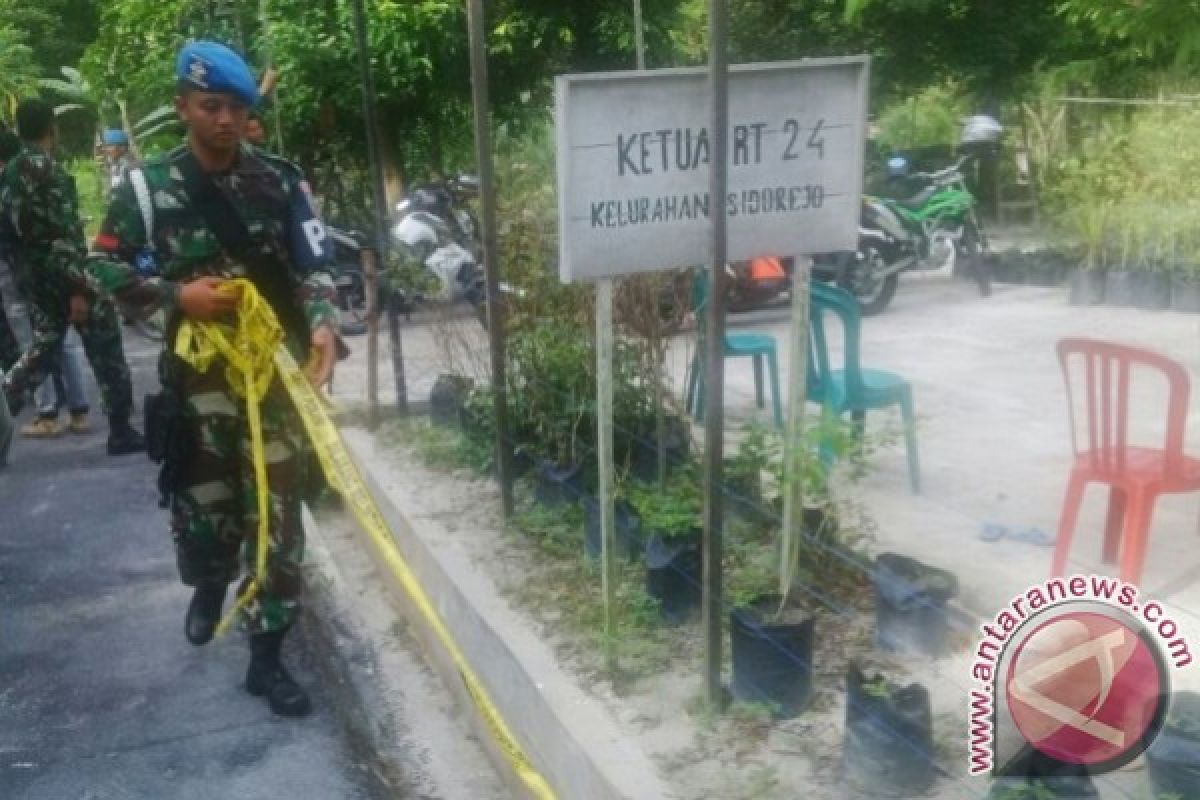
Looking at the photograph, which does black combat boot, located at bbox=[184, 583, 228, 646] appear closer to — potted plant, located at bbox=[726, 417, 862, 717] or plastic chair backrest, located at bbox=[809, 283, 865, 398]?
potted plant, located at bbox=[726, 417, 862, 717]

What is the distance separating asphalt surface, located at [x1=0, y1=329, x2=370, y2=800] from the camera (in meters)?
3.89

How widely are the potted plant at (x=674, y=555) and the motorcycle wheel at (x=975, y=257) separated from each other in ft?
24.6

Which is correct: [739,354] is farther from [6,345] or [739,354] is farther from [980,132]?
[980,132]

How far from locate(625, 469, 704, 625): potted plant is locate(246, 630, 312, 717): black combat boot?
115cm

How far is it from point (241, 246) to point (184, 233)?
0.54 feet

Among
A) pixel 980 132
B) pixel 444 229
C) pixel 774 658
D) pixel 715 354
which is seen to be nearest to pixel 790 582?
pixel 774 658

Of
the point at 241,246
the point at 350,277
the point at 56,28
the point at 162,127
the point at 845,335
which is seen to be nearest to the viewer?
the point at 241,246

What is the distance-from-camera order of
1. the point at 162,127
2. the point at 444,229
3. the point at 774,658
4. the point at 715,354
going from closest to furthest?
the point at 715,354 → the point at 774,658 → the point at 444,229 → the point at 162,127

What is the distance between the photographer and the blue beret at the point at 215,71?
3.85 metres

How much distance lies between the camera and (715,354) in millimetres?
3213

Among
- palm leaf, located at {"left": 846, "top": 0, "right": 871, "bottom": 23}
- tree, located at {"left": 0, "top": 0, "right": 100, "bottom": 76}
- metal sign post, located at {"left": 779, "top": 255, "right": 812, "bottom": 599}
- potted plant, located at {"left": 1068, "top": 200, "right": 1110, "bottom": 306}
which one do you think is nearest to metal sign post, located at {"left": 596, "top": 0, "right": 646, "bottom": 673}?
metal sign post, located at {"left": 779, "top": 255, "right": 812, "bottom": 599}

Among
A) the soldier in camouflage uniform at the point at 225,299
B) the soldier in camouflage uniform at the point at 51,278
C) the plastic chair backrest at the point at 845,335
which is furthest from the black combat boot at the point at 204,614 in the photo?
the soldier in camouflage uniform at the point at 51,278

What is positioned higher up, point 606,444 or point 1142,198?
point 1142,198

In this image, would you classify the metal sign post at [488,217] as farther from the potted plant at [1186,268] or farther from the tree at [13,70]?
the tree at [13,70]
